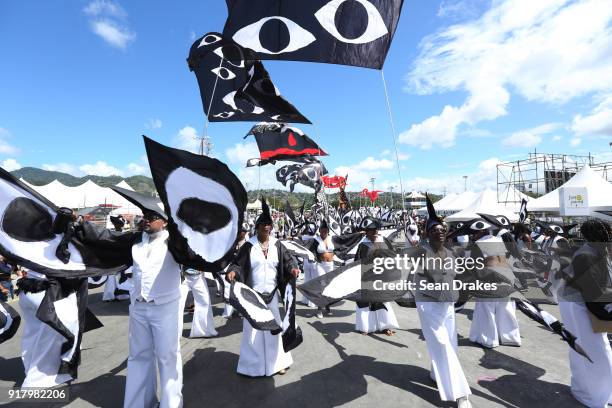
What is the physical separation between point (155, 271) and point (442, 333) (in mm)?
3187

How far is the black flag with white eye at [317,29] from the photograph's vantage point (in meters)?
5.05

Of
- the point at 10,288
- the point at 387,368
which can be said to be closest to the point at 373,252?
the point at 387,368

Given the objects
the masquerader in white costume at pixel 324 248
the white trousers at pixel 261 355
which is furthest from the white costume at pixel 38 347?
the masquerader in white costume at pixel 324 248

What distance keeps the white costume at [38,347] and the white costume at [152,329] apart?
1.56 metres

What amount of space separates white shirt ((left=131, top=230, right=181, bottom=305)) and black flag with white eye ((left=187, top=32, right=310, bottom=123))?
279cm

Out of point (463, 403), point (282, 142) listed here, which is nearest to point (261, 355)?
point (463, 403)

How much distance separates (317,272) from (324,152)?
5121 mm

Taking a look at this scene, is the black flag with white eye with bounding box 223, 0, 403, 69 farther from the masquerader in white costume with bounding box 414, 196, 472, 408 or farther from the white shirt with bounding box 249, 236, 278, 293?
the white shirt with bounding box 249, 236, 278, 293

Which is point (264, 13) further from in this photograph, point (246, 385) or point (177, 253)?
point (246, 385)

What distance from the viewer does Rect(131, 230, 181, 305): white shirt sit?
11.0 feet

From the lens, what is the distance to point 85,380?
14.3 ft

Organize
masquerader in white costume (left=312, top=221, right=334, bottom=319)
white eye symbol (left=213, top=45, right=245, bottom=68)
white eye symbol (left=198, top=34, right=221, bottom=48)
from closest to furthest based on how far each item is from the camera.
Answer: white eye symbol (left=213, top=45, right=245, bottom=68) < white eye symbol (left=198, top=34, right=221, bottom=48) < masquerader in white costume (left=312, top=221, right=334, bottom=319)

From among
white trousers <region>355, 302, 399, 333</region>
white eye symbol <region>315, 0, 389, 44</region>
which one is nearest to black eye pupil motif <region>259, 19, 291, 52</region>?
white eye symbol <region>315, 0, 389, 44</region>

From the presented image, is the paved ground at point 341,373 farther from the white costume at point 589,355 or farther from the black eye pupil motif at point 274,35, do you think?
the black eye pupil motif at point 274,35
